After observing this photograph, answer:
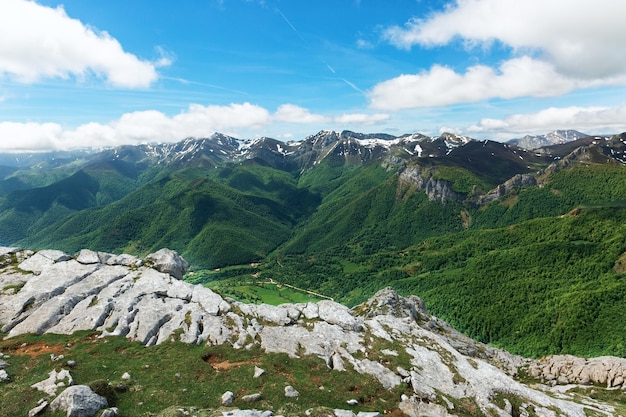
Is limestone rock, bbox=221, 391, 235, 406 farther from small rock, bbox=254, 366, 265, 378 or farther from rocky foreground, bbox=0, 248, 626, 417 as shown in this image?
rocky foreground, bbox=0, 248, 626, 417

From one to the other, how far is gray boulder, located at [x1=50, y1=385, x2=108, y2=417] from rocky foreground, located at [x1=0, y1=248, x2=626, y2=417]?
71.7 feet

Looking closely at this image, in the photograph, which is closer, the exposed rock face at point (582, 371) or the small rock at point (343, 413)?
the small rock at point (343, 413)

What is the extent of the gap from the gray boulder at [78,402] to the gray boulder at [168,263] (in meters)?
52.7

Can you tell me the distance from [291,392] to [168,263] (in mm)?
57587

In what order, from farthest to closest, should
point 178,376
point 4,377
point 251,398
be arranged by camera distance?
point 178,376 → point 251,398 → point 4,377

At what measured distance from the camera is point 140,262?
9081 cm

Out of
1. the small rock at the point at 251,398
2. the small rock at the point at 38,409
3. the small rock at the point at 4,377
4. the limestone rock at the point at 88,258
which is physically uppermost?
the limestone rock at the point at 88,258

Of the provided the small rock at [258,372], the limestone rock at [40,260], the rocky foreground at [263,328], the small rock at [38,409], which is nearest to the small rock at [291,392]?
the small rock at [258,372]

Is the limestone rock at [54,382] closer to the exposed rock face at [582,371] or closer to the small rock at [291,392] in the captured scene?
the small rock at [291,392]

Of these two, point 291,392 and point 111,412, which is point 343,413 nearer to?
point 291,392

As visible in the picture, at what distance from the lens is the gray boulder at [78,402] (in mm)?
36544

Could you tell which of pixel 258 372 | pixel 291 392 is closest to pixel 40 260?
pixel 258 372

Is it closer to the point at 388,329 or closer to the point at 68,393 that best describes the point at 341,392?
the point at 388,329

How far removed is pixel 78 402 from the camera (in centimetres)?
3706
